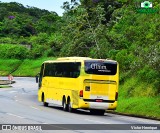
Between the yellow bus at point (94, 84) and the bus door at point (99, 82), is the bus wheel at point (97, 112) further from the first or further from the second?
the bus door at point (99, 82)

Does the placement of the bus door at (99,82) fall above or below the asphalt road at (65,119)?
above

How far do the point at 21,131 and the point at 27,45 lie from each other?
9155cm

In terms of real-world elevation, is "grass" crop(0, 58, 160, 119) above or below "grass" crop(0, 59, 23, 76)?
above

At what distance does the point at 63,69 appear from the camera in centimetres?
3422

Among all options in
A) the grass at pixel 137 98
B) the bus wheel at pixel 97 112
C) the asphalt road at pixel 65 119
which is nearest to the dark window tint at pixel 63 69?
the asphalt road at pixel 65 119

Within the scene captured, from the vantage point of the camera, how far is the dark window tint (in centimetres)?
3181

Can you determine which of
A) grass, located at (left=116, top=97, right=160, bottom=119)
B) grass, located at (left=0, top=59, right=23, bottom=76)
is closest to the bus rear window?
grass, located at (left=116, top=97, right=160, bottom=119)

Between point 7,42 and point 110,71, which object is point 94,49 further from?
point 7,42

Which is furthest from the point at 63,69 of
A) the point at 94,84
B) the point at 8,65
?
the point at 8,65

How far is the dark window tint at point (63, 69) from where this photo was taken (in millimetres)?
31812

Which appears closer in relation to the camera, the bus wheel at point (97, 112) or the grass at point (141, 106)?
the grass at point (141, 106)

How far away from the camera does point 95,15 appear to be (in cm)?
5584

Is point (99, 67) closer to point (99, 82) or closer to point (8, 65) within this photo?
point (99, 82)

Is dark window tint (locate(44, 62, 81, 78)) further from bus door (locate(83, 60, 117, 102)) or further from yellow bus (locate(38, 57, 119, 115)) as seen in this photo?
bus door (locate(83, 60, 117, 102))
